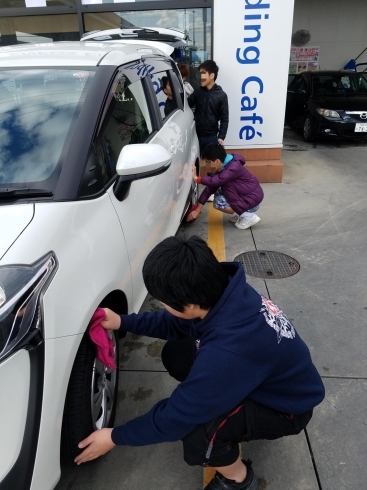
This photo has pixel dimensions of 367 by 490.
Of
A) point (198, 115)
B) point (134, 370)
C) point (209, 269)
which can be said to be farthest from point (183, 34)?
point (209, 269)

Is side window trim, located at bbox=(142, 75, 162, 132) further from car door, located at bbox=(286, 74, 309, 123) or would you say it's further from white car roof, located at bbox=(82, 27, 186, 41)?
car door, located at bbox=(286, 74, 309, 123)

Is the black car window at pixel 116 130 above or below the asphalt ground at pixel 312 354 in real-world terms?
above

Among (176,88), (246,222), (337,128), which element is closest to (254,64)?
(176,88)

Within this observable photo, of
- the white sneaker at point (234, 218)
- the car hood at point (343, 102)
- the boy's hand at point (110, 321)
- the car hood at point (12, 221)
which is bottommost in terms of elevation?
the white sneaker at point (234, 218)

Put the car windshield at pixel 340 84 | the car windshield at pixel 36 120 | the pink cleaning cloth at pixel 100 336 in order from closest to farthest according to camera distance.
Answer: the pink cleaning cloth at pixel 100 336, the car windshield at pixel 36 120, the car windshield at pixel 340 84

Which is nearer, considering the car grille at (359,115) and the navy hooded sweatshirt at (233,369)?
the navy hooded sweatshirt at (233,369)

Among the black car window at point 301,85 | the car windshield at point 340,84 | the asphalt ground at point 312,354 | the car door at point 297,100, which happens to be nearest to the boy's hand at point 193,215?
the asphalt ground at point 312,354

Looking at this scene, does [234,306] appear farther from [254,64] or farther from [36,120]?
[254,64]

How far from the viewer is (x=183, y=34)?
239 inches

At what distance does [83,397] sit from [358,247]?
9.96 ft

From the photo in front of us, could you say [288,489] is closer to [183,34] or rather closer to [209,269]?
[209,269]

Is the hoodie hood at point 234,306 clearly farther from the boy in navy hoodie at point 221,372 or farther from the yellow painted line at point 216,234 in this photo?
the yellow painted line at point 216,234

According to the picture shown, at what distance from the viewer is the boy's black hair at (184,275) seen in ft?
4.32

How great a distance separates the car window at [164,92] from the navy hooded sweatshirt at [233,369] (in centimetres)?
208
